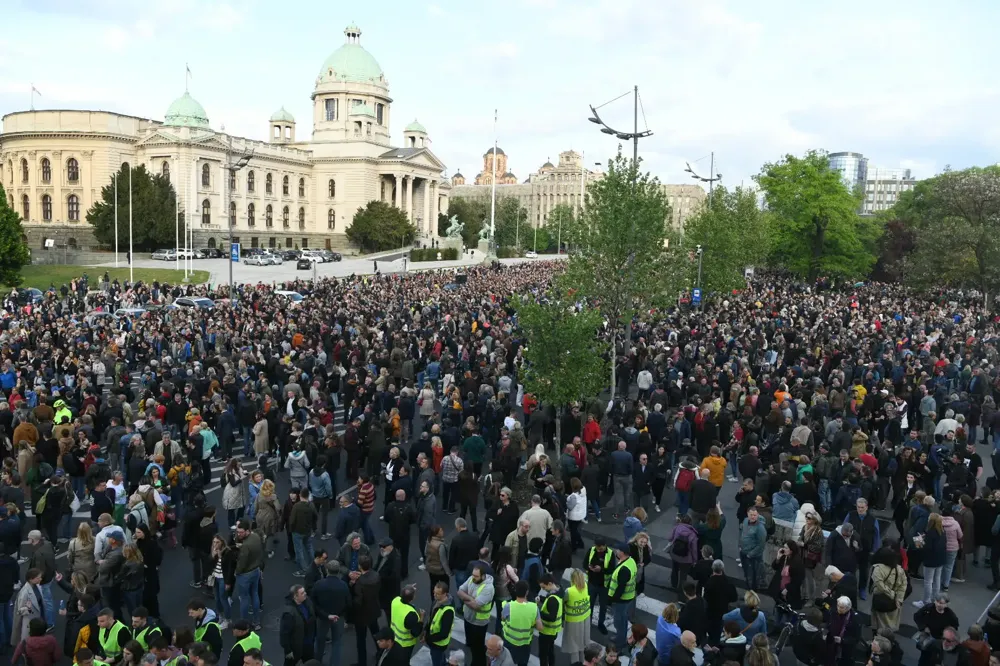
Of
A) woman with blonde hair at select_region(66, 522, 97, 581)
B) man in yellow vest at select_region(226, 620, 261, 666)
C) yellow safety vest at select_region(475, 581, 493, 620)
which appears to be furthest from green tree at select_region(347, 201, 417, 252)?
man in yellow vest at select_region(226, 620, 261, 666)

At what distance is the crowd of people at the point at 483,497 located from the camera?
8.12 meters

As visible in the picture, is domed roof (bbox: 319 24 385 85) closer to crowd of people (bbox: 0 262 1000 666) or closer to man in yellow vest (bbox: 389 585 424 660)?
crowd of people (bbox: 0 262 1000 666)

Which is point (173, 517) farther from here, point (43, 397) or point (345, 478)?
point (43, 397)

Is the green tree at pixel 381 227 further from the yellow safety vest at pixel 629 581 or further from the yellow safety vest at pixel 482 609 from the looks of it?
the yellow safety vest at pixel 482 609

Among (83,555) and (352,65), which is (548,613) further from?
(352,65)

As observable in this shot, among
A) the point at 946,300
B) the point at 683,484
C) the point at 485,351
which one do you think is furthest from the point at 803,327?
the point at 946,300

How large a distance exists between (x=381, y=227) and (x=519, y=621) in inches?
3224

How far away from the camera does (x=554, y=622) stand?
830 centimetres

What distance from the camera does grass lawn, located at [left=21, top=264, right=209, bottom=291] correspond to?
52.2 m

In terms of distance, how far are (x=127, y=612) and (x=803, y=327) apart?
25.2 metres

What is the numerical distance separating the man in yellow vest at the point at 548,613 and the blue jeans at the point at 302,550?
153 inches

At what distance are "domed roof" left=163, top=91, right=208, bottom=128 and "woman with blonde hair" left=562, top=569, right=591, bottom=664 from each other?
87191mm

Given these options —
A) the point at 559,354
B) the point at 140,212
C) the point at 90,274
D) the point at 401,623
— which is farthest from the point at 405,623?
the point at 140,212

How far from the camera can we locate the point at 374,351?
70.1 feet
